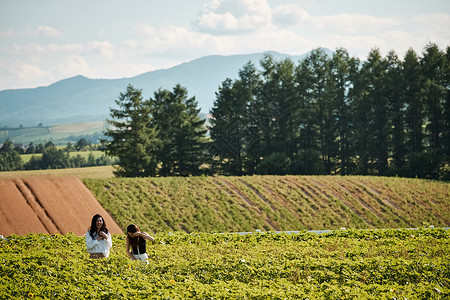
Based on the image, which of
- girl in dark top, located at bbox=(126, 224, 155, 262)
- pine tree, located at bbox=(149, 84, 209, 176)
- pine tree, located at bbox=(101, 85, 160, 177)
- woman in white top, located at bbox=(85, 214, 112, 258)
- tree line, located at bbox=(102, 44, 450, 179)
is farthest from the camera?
pine tree, located at bbox=(149, 84, 209, 176)

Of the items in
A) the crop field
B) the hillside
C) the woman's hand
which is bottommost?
the hillside

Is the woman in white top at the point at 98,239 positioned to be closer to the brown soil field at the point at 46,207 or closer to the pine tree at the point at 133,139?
the brown soil field at the point at 46,207

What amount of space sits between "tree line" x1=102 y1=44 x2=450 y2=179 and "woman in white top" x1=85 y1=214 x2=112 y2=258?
41.1 meters

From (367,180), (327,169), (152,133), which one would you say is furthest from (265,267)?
(327,169)

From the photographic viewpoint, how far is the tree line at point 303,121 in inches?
2152

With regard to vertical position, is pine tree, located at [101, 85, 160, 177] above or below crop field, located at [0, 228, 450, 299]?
above

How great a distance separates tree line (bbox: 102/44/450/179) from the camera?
179 ft

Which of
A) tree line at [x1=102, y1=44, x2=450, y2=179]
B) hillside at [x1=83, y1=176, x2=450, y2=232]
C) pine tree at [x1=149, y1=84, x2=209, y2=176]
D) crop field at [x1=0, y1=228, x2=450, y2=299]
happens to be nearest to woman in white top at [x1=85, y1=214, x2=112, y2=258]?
crop field at [x1=0, y1=228, x2=450, y2=299]

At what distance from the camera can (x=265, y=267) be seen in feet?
42.0

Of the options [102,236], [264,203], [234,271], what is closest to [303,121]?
[264,203]

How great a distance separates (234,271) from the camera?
41.0ft

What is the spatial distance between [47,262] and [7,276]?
1.38 m

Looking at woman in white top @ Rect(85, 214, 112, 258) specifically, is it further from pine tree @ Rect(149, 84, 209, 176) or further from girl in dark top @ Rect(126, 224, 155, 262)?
pine tree @ Rect(149, 84, 209, 176)

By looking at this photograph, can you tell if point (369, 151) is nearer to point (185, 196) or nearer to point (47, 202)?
point (185, 196)
